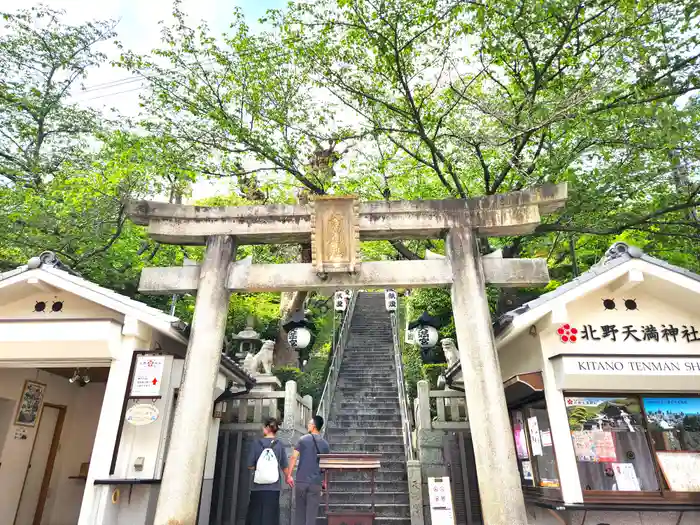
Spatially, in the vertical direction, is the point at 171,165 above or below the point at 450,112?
below

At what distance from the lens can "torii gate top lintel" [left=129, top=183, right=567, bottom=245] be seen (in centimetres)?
751

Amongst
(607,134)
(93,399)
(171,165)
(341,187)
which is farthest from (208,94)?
(607,134)

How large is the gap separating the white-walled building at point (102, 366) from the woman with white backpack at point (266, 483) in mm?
1588

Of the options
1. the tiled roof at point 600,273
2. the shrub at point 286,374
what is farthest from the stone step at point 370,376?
the tiled roof at point 600,273

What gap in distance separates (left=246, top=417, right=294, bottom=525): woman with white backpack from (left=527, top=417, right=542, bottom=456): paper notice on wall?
4.44m

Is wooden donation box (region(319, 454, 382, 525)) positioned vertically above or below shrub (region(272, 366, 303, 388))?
below

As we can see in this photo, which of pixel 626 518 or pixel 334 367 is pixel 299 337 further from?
pixel 626 518

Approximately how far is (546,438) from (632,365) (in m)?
1.90

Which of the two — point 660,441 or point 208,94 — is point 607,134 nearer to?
point 660,441

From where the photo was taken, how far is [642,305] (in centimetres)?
796

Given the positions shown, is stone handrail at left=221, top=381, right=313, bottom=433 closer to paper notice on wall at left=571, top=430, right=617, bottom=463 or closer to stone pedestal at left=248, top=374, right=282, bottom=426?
stone pedestal at left=248, top=374, right=282, bottom=426

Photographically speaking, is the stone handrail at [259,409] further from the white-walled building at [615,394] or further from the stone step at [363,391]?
the white-walled building at [615,394]

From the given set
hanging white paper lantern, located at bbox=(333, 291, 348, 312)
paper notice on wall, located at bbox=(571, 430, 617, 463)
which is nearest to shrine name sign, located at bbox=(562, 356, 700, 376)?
paper notice on wall, located at bbox=(571, 430, 617, 463)

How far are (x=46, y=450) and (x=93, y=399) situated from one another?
1492mm
